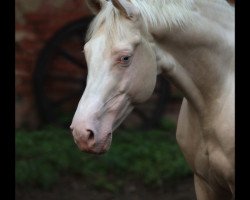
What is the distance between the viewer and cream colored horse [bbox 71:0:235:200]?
2.92 meters

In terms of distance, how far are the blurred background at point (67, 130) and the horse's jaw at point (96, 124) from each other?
2406 millimetres

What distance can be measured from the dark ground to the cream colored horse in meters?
2.02

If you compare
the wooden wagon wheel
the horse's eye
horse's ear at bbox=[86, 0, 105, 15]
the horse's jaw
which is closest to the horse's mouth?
the horse's jaw

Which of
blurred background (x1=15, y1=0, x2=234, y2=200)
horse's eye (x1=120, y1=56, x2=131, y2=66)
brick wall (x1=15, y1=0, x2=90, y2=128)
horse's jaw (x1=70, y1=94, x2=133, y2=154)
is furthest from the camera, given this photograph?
brick wall (x1=15, y1=0, x2=90, y2=128)

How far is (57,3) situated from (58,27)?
0.72ft

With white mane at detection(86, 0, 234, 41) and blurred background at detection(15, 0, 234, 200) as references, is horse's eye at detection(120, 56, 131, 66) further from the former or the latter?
blurred background at detection(15, 0, 234, 200)

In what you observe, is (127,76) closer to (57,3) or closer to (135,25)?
(135,25)

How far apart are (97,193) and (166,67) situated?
242cm

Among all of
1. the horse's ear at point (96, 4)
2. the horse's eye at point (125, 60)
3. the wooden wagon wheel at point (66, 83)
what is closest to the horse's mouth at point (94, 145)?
the horse's eye at point (125, 60)

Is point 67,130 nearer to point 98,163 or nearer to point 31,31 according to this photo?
point 98,163

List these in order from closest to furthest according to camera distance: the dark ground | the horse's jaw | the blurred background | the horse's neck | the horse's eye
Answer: the horse's jaw, the horse's eye, the horse's neck, the dark ground, the blurred background

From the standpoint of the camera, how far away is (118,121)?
302cm

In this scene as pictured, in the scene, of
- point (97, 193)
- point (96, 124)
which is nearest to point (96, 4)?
point (96, 124)
